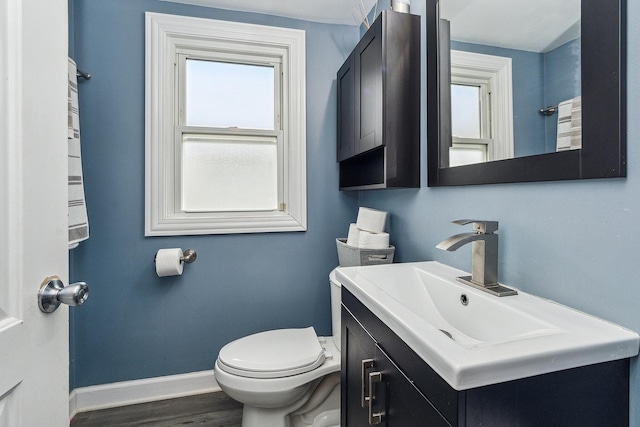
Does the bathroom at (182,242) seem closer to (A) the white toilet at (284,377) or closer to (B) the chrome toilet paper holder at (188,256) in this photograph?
(B) the chrome toilet paper holder at (188,256)

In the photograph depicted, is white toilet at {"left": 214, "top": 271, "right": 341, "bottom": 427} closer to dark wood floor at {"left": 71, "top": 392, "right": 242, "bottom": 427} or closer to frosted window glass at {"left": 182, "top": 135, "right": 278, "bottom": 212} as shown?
dark wood floor at {"left": 71, "top": 392, "right": 242, "bottom": 427}

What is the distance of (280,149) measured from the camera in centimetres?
187

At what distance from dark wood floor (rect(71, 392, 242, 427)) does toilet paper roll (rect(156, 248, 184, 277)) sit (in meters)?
0.71

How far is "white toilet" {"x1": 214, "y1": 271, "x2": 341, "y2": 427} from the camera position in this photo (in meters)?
1.24

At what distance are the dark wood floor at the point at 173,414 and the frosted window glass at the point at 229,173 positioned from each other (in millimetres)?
1057

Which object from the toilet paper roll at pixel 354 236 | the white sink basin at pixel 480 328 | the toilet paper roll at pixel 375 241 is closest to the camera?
the white sink basin at pixel 480 328

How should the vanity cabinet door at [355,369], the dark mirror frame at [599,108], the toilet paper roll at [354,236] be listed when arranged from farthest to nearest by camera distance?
the toilet paper roll at [354,236] < the vanity cabinet door at [355,369] < the dark mirror frame at [599,108]

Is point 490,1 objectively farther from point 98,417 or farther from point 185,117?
point 98,417

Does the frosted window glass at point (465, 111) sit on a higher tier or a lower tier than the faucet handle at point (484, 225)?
higher

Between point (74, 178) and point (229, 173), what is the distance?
2.41 feet

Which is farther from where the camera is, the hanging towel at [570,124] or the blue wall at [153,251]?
the blue wall at [153,251]

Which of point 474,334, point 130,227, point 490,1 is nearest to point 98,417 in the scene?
point 130,227

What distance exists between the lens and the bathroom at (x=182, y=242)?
1578mm

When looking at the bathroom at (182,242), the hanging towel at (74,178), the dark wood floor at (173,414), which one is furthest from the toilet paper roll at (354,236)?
the hanging towel at (74,178)
